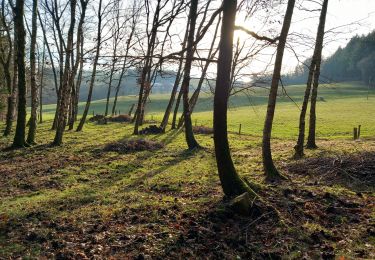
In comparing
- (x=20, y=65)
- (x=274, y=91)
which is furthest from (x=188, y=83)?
(x=20, y=65)

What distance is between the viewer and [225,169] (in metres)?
9.28

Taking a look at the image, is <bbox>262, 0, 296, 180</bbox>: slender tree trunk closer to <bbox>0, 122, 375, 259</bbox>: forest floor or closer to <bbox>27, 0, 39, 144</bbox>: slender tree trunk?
<bbox>0, 122, 375, 259</bbox>: forest floor

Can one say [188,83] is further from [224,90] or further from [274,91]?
[224,90]

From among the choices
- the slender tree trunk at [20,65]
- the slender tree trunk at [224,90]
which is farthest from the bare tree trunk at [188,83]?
the slender tree trunk at [20,65]

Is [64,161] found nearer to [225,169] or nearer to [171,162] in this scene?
[171,162]

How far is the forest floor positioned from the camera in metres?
7.25

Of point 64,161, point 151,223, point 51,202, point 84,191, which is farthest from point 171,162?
point 151,223

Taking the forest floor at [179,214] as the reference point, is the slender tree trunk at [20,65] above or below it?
above

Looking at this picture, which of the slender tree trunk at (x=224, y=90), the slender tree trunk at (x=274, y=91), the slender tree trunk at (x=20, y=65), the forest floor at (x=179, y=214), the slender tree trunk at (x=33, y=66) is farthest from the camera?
the slender tree trunk at (x=33, y=66)

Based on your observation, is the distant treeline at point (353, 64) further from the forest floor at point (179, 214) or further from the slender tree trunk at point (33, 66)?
the forest floor at point (179, 214)

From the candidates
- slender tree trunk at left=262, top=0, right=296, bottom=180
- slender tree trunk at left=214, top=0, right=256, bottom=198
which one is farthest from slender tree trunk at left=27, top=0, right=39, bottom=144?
slender tree trunk at left=214, top=0, right=256, bottom=198

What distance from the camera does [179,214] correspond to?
904 centimetres

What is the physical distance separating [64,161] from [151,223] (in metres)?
9.26

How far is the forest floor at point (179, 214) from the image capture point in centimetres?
725
